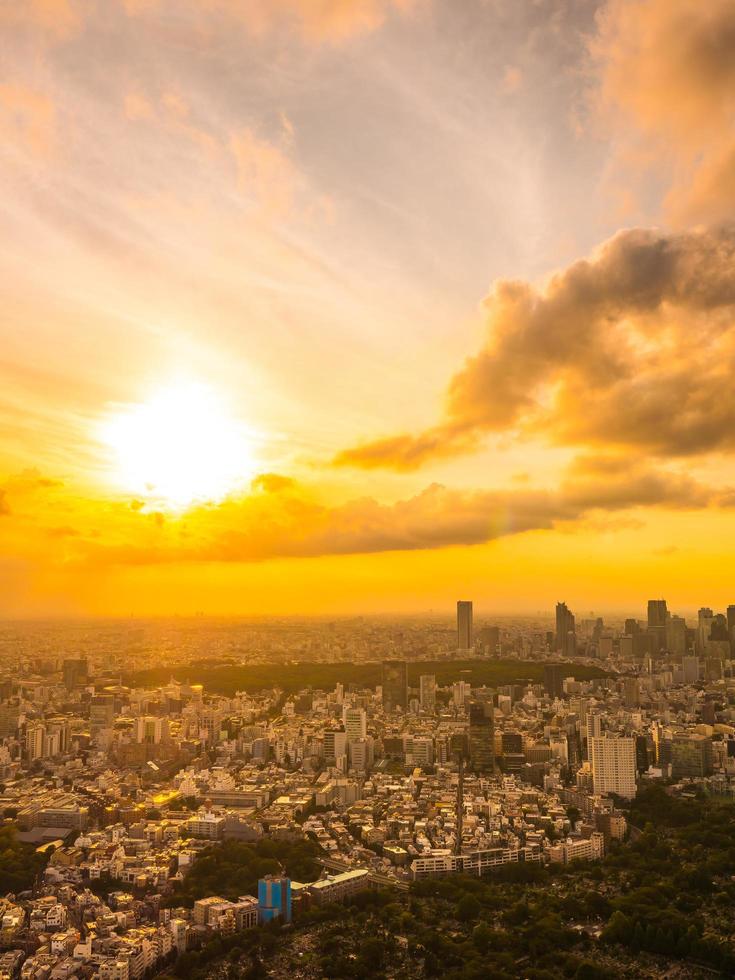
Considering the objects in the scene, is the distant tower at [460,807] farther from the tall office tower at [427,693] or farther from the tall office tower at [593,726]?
the tall office tower at [427,693]

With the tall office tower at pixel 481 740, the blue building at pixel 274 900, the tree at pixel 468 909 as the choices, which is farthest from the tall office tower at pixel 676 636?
the blue building at pixel 274 900

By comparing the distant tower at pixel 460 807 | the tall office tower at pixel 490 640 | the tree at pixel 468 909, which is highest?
the tall office tower at pixel 490 640

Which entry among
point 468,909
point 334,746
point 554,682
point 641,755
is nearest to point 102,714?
point 334,746

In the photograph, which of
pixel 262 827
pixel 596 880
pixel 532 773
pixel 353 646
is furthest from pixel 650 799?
pixel 353 646

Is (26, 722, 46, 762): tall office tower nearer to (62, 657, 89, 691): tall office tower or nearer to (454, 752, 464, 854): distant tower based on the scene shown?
(62, 657, 89, 691): tall office tower

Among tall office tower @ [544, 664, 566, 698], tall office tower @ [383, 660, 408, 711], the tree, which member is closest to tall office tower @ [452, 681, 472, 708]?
tall office tower @ [383, 660, 408, 711]

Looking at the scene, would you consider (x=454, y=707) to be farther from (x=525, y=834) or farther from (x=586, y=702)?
(x=525, y=834)
